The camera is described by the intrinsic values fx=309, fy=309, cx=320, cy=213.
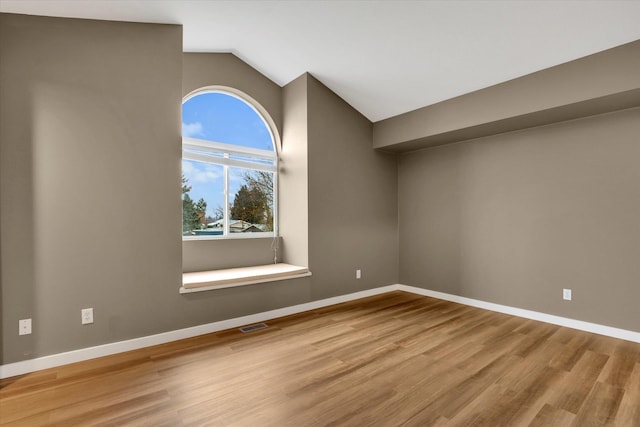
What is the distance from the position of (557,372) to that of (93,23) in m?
4.70

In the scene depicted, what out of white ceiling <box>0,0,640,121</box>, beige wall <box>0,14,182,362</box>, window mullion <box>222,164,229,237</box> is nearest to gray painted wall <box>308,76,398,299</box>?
white ceiling <box>0,0,640,121</box>

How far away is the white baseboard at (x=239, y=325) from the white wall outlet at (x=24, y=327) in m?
0.22

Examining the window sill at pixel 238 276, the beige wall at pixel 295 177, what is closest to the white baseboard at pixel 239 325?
the window sill at pixel 238 276

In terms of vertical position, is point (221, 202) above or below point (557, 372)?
above

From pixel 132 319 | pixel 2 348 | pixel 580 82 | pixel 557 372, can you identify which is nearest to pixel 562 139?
pixel 580 82

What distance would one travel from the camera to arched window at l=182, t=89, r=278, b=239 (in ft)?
12.3

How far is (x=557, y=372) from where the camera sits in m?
2.34

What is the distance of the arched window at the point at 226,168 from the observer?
147 inches

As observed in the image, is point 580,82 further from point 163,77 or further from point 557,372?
point 163,77

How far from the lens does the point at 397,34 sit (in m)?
3.03

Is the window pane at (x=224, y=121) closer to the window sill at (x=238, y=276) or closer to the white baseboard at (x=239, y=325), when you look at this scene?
the window sill at (x=238, y=276)

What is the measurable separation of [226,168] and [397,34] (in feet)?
8.17

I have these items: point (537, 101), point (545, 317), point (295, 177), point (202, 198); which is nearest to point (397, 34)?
point (537, 101)

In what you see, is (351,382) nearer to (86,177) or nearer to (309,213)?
(309,213)
